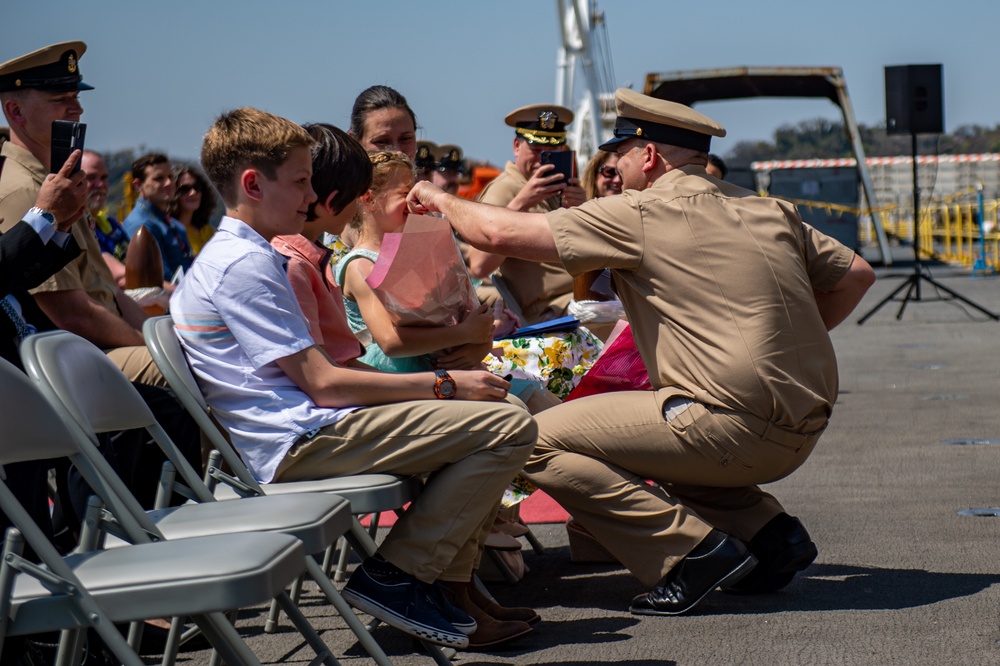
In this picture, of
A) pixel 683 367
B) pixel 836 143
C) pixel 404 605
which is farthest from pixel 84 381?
pixel 836 143

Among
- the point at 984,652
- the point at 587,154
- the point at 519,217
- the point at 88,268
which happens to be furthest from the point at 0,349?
the point at 587,154

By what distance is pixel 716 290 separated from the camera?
3.98 meters

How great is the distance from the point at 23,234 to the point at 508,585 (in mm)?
2043

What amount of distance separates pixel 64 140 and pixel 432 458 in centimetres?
154

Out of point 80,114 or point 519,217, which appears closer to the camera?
point 519,217

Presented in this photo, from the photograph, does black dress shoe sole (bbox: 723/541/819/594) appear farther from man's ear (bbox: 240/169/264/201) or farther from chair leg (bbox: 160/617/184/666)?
man's ear (bbox: 240/169/264/201)

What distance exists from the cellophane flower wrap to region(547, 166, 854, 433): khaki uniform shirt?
40 cm

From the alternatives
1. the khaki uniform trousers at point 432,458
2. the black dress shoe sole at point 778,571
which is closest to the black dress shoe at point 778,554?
the black dress shoe sole at point 778,571

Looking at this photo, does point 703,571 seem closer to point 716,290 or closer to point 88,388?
point 716,290

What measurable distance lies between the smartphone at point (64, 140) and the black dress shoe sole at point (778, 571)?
2.51 meters

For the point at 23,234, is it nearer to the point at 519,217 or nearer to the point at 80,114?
the point at 80,114

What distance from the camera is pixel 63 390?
2830 millimetres

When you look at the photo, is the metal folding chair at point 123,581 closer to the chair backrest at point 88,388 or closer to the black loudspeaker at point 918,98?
the chair backrest at point 88,388

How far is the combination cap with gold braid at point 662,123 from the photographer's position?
4.19 m
